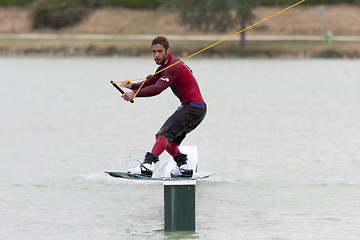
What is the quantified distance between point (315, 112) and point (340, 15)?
40.9 m

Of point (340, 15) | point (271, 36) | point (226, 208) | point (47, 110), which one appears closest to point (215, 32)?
point (271, 36)

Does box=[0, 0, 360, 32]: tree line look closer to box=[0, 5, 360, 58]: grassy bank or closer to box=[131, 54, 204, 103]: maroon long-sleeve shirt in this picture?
box=[0, 5, 360, 58]: grassy bank

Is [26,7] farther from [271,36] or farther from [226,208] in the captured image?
[226,208]

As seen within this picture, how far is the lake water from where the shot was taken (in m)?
10.7

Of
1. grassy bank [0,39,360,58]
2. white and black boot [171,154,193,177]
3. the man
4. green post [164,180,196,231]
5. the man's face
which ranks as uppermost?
grassy bank [0,39,360,58]

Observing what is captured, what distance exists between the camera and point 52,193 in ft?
41.7

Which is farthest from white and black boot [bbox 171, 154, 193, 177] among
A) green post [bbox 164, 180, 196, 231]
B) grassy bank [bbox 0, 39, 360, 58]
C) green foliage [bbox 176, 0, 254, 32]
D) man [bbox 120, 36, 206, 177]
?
green foliage [bbox 176, 0, 254, 32]

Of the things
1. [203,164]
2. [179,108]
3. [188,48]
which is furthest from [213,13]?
[179,108]

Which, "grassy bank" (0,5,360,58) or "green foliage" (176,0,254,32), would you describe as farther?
"green foliage" (176,0,254,32)

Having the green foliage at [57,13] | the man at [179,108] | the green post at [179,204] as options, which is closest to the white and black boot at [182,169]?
the man at [179,108]

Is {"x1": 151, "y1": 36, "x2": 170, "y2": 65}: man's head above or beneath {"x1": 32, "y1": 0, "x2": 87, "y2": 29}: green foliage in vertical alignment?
beneath

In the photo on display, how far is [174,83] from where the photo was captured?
10.0 meters

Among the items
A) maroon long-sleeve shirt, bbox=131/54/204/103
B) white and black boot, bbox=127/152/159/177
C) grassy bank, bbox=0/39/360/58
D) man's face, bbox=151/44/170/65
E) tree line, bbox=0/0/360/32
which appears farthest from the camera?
tree line, bbox=0/0/360/32

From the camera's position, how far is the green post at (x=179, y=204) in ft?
31.3
